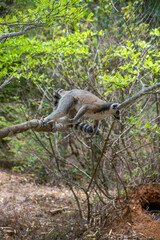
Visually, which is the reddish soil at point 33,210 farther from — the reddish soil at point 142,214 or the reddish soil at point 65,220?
the reddish soil at point 142,214

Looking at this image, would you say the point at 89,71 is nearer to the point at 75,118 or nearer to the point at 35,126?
the point at 75,118

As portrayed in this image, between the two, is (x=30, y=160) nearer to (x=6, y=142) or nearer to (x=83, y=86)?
(x=6, y=142)

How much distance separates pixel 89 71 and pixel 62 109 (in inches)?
112

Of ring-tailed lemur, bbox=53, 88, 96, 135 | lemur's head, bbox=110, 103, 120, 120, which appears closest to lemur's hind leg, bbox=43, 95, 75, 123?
ring-tailed lemur, bbox=53, 88, 96, 135

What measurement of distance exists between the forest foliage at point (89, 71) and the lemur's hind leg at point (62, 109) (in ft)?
1.78

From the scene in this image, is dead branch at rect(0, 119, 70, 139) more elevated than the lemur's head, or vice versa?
dead branch at rect(0, 119, 70, 139)

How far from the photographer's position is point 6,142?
28.4ft

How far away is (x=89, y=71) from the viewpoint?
610 cm

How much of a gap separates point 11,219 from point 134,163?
10.4ft

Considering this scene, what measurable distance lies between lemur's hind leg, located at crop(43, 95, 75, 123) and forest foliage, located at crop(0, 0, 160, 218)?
54 cm

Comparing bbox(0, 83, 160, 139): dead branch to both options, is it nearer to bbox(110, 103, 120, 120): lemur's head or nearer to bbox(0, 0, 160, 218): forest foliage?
bbox(110, 103, 120, 120): lemur's head

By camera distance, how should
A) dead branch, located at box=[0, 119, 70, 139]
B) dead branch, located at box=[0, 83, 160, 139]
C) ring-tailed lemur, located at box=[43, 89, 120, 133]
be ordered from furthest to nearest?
1. ring-tailed lemur, located at box=[43, 89, 120, 133]
2. dead branch, located at box=[0, 119, 70, 139]
3. dead branch, located at box=[0, 83, 160, 139]

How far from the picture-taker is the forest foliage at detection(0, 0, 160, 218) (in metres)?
3.78

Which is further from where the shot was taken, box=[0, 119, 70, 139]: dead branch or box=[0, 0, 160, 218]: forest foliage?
box=[0, 0, 160, 218]: forest foliage
